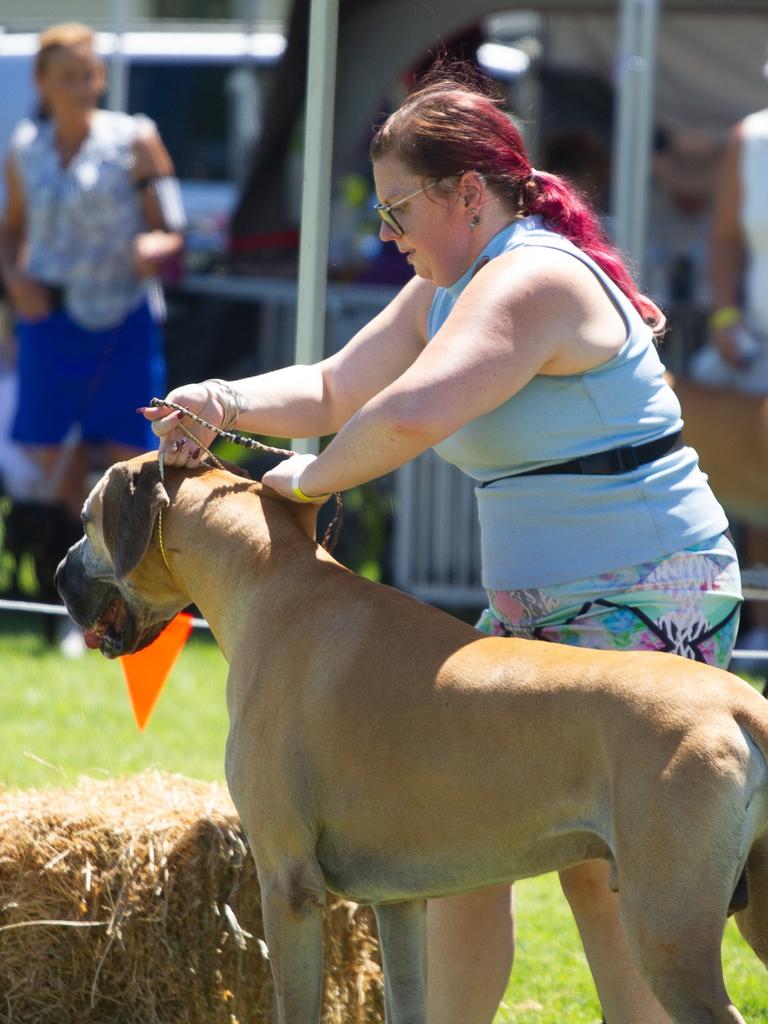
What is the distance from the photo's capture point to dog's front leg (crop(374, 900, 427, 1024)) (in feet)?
11.3

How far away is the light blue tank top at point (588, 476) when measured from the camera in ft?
10.3

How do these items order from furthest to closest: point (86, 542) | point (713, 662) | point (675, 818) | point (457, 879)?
point (86, 542), point (713, 662), point (457, 879), point (675, 818)

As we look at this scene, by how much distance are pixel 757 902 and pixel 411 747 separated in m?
0.72

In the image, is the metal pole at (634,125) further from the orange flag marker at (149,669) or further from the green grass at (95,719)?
the orange flag marker at (149,669)

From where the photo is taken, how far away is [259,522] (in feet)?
11.2

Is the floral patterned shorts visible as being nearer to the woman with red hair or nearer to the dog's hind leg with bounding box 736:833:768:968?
the woman with red hair

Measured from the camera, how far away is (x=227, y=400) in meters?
3.57

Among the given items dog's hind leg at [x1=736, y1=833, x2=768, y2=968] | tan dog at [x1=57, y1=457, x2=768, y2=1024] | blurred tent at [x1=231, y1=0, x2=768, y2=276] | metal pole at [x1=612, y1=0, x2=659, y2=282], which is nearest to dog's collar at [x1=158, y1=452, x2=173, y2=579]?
tan dog at [x1=57, y1=457, x2=768, y2=1024]

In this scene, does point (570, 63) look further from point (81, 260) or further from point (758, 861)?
point (758, 861)

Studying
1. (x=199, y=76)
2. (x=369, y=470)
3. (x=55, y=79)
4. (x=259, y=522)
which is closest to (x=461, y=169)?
(x=369, y=470)

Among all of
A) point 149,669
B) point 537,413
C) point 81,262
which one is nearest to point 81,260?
point 81,262

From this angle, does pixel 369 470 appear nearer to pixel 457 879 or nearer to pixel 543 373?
pixel 543 373

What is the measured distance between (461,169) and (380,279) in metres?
6.44

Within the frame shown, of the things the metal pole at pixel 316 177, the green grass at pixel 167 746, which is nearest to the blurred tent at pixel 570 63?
the metal pole at pixel 316 177
